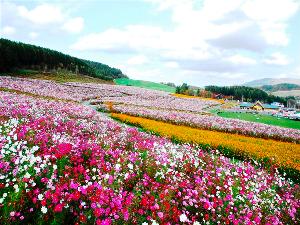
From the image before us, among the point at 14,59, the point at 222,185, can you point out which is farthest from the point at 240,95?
the point at 222,185

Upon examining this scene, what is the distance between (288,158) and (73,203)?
50.8ft

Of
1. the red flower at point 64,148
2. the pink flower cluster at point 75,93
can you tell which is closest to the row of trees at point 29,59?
the pink flower cluster at point 75,93

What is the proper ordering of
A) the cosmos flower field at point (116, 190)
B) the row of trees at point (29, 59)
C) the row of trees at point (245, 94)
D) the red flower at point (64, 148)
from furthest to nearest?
the row of trees at point (245, 94) < the row of trees at point (29, 59) < the red flower at point (64, 148) < the cosmos flower field at point (116, 190)

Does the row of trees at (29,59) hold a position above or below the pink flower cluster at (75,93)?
above

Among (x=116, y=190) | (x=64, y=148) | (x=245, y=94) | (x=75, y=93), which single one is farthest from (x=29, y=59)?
(x=245, y=94)

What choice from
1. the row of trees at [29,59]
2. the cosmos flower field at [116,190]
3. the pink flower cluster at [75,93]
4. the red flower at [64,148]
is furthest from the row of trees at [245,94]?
the red flower at [64,148]

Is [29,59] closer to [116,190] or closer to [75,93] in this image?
[75,93]

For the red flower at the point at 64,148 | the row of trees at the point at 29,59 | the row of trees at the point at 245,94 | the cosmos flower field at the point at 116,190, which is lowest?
the cosmos flower field at the point at 116,190

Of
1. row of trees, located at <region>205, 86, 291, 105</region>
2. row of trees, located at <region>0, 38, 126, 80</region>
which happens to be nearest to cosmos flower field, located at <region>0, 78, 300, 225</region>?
row of trees, located at <region>0, 38, 126, 80</region>

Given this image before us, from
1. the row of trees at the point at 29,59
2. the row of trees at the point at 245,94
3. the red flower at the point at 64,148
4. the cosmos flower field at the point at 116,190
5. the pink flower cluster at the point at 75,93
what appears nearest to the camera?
the cosmos flower field at the point at 116,190

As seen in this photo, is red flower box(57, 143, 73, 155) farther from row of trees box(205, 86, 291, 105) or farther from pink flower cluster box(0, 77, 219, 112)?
row of trees box(205, 86, 291, 105)

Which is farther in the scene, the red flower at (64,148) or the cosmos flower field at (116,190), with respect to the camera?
the red flower at (64,148)

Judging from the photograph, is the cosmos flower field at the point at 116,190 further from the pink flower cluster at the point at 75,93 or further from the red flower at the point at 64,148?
the pink flower cluster at the point at 75,93

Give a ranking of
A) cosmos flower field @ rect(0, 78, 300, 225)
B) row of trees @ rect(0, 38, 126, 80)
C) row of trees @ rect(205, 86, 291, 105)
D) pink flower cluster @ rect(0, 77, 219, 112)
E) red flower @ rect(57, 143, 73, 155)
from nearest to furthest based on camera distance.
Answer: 1. cosmos flower field @ rect(0, 78, 300, 225)
2. red flower @ rect(57, 143, 73, 155)
3. pink flower cluster @ rect(0, 77, 219, 112)
4. row of trees @ rect(0, 38, 126, 80)
5. row of trees @ rect(205, 86, 291, 105)
